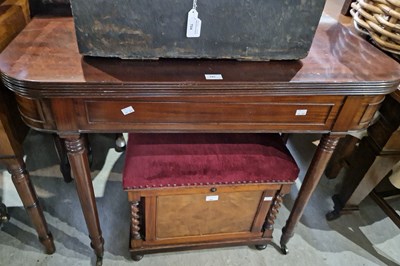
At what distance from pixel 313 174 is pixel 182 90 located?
1.78ft

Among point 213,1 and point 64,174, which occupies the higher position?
point 213,1

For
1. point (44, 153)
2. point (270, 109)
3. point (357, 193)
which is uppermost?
point (270, 109)

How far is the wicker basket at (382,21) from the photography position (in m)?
0.80

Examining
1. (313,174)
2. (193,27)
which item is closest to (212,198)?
(313,174)

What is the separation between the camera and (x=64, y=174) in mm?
1449

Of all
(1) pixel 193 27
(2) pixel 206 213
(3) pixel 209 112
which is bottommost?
(2) pixel 206 213

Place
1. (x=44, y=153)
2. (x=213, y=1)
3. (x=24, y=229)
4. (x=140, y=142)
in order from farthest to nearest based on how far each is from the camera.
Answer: (x=44, y=153) → (x=24, y=229) → (x=140, y=142) → (x=213, y=1)

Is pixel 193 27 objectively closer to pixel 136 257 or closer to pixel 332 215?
pixel 136 257

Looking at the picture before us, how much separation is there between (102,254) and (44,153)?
A: 75 centimetres

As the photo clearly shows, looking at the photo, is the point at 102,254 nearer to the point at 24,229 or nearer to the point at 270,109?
the point at 24,229

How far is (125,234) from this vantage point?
4.19 ft

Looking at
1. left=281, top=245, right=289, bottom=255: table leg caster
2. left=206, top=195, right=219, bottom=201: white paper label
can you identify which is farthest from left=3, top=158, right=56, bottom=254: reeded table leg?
left=281, top=245, right=289, bottom=255: table leg caster

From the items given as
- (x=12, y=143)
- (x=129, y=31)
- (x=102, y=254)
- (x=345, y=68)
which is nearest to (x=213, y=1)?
(x=129, y=31)

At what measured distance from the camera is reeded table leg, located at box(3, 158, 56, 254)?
0.89m
